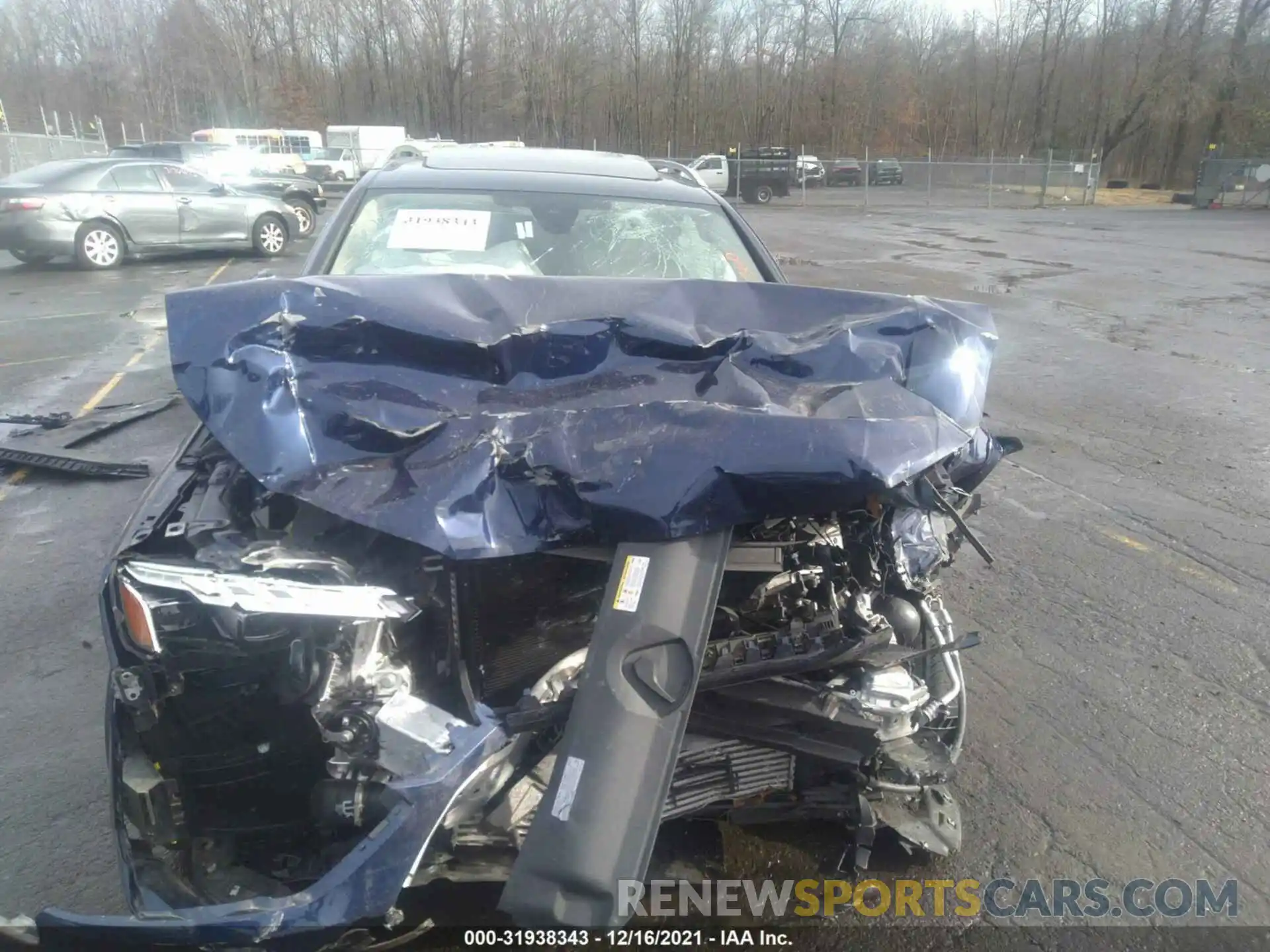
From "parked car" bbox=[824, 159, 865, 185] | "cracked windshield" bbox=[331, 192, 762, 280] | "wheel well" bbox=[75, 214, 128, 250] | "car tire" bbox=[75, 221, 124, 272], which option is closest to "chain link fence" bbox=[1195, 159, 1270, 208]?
"parked car" bbox=[824, 159, 865, 185]

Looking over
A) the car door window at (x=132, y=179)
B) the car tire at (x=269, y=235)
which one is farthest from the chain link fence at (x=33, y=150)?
the car door window at (x=132, y=179)

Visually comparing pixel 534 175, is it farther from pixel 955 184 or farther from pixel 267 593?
pixel 955 184

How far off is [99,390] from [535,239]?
5335 millimetres

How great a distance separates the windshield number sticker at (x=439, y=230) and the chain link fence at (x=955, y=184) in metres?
29.8

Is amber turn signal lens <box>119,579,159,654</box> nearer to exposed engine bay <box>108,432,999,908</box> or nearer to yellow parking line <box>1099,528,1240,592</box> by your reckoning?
exposed engine bay <box>108,432,999,908</box>

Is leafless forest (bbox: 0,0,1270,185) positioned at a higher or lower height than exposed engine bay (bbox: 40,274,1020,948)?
higher

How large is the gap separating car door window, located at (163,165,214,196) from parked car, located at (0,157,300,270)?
0.03ft

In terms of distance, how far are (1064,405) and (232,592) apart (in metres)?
6.94

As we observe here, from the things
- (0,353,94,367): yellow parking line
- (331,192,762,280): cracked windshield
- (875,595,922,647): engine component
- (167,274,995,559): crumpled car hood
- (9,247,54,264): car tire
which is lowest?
(0,353,94,367): yellow parking line

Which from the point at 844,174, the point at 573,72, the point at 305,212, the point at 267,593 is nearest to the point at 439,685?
the point at 267,593

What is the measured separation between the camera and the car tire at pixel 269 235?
1500cm

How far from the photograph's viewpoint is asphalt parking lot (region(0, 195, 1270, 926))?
2.71 m

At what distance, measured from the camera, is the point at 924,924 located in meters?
2.43

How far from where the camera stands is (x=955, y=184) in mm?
37406
